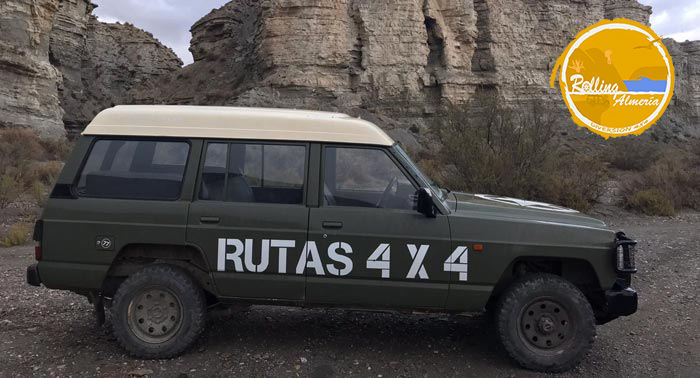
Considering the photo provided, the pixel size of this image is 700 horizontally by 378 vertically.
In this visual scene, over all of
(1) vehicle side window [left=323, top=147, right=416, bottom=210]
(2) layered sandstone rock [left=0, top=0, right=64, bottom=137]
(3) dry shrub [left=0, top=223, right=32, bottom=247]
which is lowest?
(3) dry shrub [left=0, top=223, right=32, bottom=247]

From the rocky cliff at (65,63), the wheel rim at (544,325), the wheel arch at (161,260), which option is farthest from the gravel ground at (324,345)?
the rocky cliff at (65,63)

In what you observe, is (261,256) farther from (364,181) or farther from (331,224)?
(364,181)

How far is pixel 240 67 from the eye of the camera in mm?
36094

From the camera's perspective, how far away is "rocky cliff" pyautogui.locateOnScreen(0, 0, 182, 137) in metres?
25.7

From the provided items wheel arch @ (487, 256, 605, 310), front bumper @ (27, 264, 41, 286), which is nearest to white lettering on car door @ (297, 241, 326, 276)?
wheel arch @ (487, 256, 605, 310)

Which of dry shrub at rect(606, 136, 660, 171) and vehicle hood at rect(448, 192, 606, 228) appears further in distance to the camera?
dry shrub at rect(606, 136, 660, 171)

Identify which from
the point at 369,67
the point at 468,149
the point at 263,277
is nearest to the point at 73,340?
the point at 263,277

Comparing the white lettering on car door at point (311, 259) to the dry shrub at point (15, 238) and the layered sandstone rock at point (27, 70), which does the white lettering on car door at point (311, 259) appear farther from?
the layered sandstone rock at point (27, 70)

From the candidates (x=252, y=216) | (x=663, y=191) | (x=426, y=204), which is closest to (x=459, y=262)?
(x=426, y=204)

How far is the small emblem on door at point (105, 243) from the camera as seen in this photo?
3.74 m

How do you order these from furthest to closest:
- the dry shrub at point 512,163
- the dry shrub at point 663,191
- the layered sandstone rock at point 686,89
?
the layered sandstone rock at point 686,89
the dry shrub at point 663,191
the dry shrub at point 512,163

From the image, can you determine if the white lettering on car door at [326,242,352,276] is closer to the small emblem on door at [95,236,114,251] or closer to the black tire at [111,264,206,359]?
the black tire at [111,264,206,359]

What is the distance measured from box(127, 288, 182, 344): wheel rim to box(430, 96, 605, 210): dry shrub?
9.26 m

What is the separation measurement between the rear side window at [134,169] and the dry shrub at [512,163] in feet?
30.1
